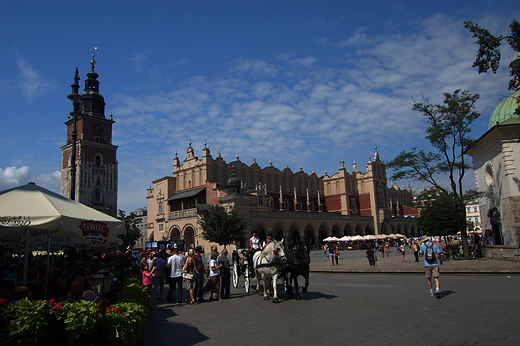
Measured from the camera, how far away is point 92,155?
205 feet

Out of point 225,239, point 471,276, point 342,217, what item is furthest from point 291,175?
point 471,276

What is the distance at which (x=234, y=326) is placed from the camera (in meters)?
7.36

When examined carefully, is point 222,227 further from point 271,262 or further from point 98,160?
point 98,160

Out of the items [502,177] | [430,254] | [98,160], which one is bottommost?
[430,254]

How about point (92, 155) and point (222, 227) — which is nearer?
point (222, 227)

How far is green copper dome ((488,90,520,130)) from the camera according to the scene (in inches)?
890

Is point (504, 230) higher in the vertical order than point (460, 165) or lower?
lower

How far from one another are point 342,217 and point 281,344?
166ft

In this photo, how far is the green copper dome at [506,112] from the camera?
74.1 ft

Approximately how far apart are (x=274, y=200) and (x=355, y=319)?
47.8 metres

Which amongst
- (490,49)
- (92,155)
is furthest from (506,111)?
(92,155)

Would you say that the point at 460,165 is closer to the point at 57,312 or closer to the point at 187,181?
the point at 57,312

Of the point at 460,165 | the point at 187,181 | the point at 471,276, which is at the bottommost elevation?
the point at 471,276

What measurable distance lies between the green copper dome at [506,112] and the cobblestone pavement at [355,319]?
586 inches
